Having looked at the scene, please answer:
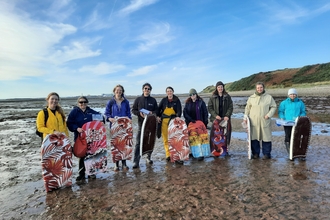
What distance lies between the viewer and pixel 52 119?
4.91 meters

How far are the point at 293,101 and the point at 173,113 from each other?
3298mm

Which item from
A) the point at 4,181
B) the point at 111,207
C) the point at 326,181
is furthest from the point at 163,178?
the point at 4,181

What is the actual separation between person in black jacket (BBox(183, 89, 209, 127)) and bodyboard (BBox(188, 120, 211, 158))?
0.62ft

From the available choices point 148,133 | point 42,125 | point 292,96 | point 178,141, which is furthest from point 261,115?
point 42,125

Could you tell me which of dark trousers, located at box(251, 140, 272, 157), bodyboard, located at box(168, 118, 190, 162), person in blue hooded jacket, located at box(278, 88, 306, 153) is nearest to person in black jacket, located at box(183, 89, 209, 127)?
bodyboard, located at box(168, 118, 190, 162)

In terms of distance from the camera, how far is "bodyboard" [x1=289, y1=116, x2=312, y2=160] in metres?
6.13

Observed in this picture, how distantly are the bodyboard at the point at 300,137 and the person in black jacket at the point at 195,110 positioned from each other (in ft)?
7.66

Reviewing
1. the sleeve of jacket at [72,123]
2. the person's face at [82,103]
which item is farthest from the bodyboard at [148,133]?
the sleeve of jacket at [72,123]

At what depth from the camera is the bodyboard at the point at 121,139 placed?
19.7 ft

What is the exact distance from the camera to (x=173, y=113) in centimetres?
662

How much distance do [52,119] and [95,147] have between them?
1.18 meters

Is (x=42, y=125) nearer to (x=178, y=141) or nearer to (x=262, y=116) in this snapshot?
(x=178, y=141)

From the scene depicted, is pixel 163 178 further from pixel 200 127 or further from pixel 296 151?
pixel 296 151

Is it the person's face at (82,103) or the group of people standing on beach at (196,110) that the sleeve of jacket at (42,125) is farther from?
the person's face at (82,103)
